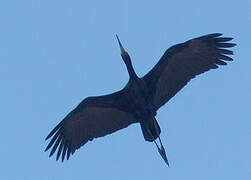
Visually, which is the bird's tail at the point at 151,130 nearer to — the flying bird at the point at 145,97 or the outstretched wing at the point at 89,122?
the flying bird at the point at 145,97

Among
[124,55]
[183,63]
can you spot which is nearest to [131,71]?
[124,55]

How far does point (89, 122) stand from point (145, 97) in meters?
2.03

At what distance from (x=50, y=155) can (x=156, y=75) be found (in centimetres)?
353

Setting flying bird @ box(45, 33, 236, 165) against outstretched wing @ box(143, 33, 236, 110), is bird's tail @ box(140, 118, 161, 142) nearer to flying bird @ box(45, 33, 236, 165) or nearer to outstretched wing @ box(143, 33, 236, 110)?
flying bird @ box(45, 33, 236, 165)

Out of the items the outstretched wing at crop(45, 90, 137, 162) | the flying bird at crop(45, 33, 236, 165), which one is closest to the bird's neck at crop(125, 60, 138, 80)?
the flying bird at crop(45, 33, 236, 165)

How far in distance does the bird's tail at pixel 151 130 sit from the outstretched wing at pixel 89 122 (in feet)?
2.50

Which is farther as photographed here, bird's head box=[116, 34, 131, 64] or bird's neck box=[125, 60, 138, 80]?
bird's head box=[116, 34, 131, 64]

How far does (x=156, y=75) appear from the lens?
24.5m

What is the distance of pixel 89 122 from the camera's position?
25.3m

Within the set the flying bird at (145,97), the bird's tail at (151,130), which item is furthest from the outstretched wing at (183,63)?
the bird's tail at (151,130)

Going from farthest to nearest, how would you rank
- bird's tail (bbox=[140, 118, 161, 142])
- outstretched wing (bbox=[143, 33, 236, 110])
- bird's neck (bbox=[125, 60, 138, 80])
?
outstretched wing (bbox=[143, 33, 236, 110]) → bird's neck (bbox=[125, 60, 138, 80]) → bird's tail (bbox=[140, 118, 161, 142])

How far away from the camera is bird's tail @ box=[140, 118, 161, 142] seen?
78.1 ft

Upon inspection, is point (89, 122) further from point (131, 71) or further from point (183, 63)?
point (183, 63)

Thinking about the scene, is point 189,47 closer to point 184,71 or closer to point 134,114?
point 184,71
